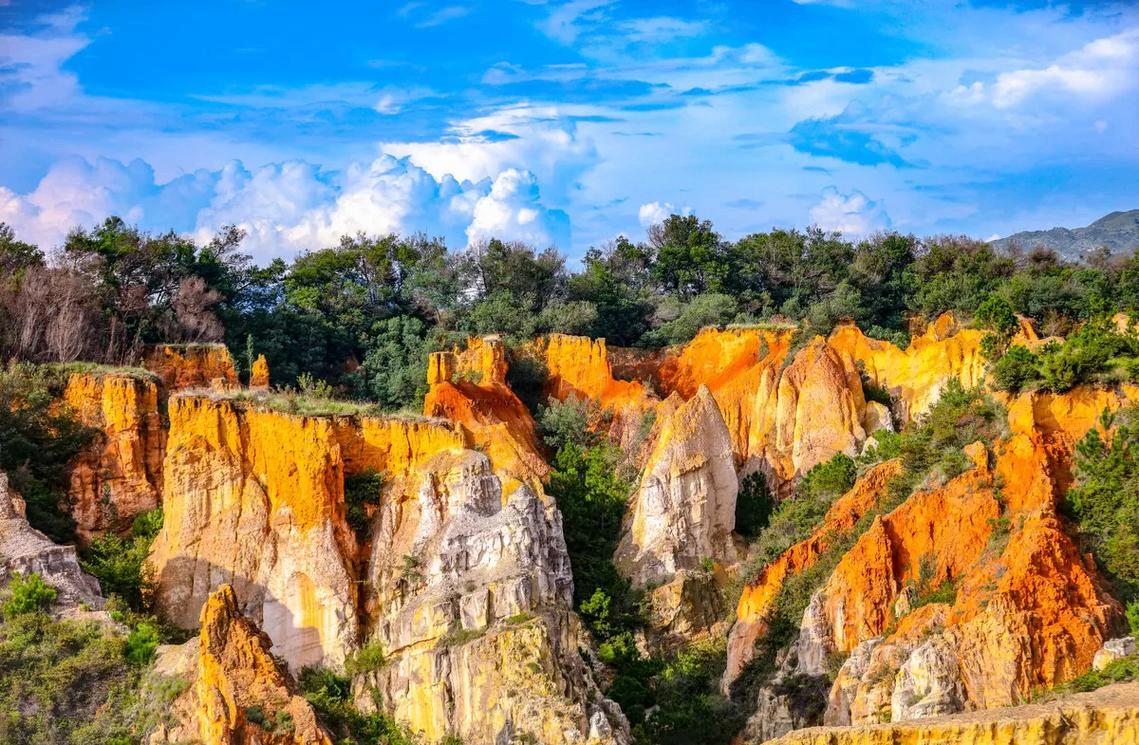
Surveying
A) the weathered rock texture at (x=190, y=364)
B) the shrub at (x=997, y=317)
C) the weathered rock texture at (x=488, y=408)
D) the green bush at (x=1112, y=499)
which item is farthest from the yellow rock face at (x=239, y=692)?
the shrub at (x=997, y=317)

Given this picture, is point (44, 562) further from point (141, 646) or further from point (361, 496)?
point (361, 496)

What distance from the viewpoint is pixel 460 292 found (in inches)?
1897

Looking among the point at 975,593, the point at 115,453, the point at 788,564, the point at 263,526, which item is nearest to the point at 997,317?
the point at 788,564

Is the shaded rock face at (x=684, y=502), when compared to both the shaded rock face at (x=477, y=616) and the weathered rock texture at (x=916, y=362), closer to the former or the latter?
the shaded rock face at (x=477, y=616)

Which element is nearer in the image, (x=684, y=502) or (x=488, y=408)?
(x=684, y=502)

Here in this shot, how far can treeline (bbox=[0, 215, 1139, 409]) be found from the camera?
42.1 meters

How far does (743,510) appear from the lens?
40312 mm

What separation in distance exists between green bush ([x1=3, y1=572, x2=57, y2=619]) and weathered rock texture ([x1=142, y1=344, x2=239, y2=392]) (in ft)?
34.6

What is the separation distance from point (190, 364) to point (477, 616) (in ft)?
39.2

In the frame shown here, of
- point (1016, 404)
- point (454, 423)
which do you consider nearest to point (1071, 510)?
point (1016, 404)

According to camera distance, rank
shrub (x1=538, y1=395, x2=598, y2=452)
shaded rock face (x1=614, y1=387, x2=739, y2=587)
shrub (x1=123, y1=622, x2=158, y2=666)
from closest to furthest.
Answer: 1. shrub (x1=123, y1=622, x2=158, y2=666)
2. shaded rock face (x1=614, y1=387, x2=739, y2=587)
3. shrub (x1=538, y1=395, x2=598, y2=452)

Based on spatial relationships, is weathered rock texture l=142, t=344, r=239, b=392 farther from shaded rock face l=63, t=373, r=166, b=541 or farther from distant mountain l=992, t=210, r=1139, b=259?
distant mountain l=992, t=210, r=1139, b=259

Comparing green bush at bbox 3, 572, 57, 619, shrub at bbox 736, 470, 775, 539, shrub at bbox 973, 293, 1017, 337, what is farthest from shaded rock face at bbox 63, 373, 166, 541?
shrub at bbox 973, 293, 1017, 337

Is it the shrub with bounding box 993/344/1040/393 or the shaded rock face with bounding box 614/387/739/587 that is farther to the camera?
the shaded rock face with bounding box 614/387/739/587
